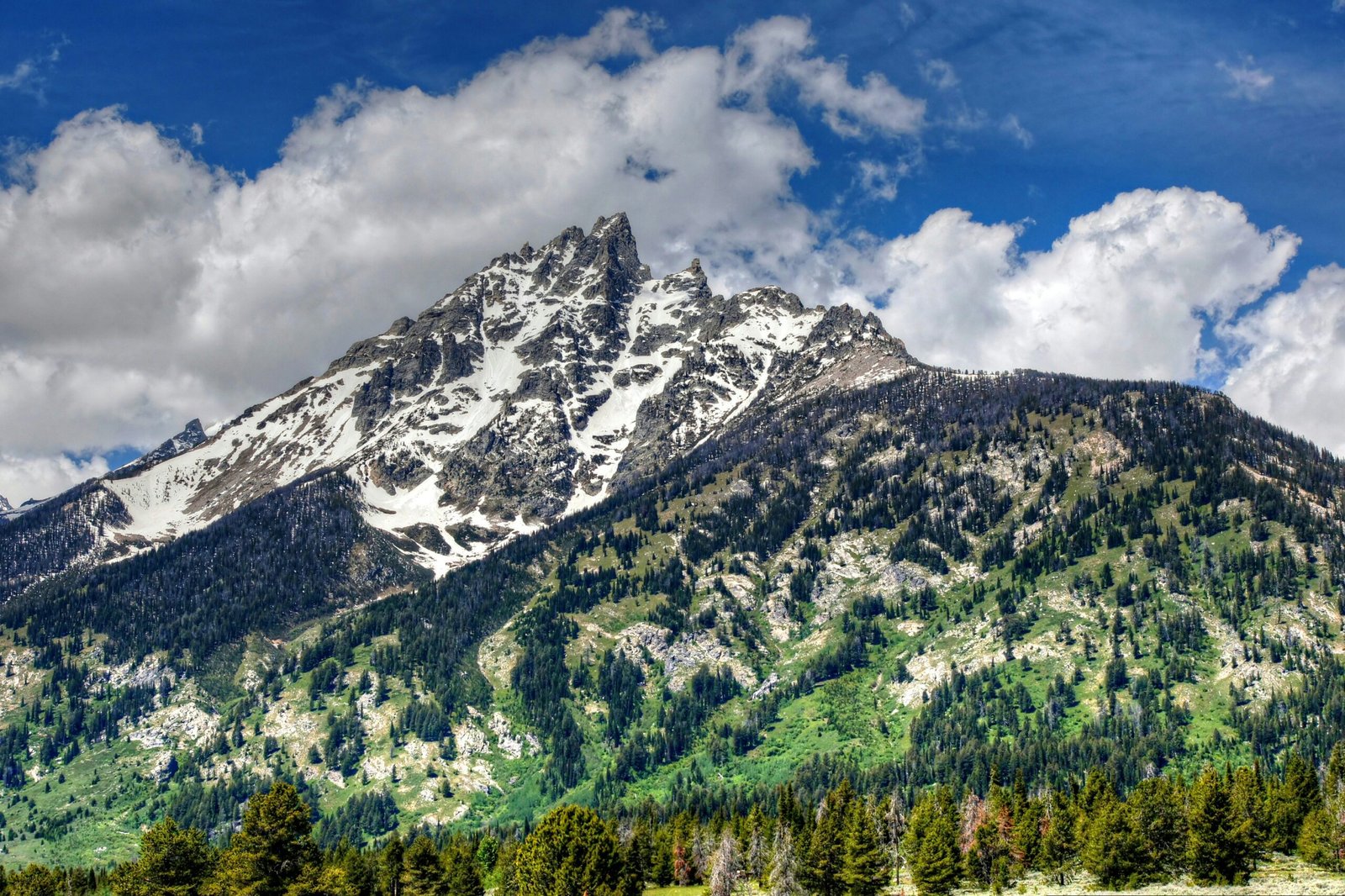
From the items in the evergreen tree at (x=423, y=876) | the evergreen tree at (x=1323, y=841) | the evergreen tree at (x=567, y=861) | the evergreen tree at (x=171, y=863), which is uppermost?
the evergreen tree at (x=171, y=863)

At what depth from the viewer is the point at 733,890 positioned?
6019 inches

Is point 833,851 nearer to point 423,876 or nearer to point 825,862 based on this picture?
point 825,862

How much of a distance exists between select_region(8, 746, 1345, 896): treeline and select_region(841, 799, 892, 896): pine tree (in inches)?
8.3

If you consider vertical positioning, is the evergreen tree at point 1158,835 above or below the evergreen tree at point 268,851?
below

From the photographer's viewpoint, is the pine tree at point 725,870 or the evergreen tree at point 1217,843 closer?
the evergreen tree at point 1217,843

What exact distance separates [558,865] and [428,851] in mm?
41535

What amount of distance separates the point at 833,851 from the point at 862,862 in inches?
213

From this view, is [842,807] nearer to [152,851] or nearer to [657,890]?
[657,890]

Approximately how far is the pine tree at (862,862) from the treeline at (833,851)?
21 cm

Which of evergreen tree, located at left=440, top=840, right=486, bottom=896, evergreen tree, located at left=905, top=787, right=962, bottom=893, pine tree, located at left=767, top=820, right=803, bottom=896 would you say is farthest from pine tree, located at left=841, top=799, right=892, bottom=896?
evergreen tree, located at left=440, top=840, right=486, bottom=896

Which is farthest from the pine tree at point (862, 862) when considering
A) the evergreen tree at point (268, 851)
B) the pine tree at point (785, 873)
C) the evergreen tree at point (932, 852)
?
the evergreen tree at point (268, 851)

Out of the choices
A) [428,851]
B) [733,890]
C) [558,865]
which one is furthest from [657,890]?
[558,865]

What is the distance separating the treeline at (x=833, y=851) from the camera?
4761 inches

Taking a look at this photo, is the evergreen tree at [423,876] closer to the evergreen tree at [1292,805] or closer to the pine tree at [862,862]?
the pine tree at [862,862]
